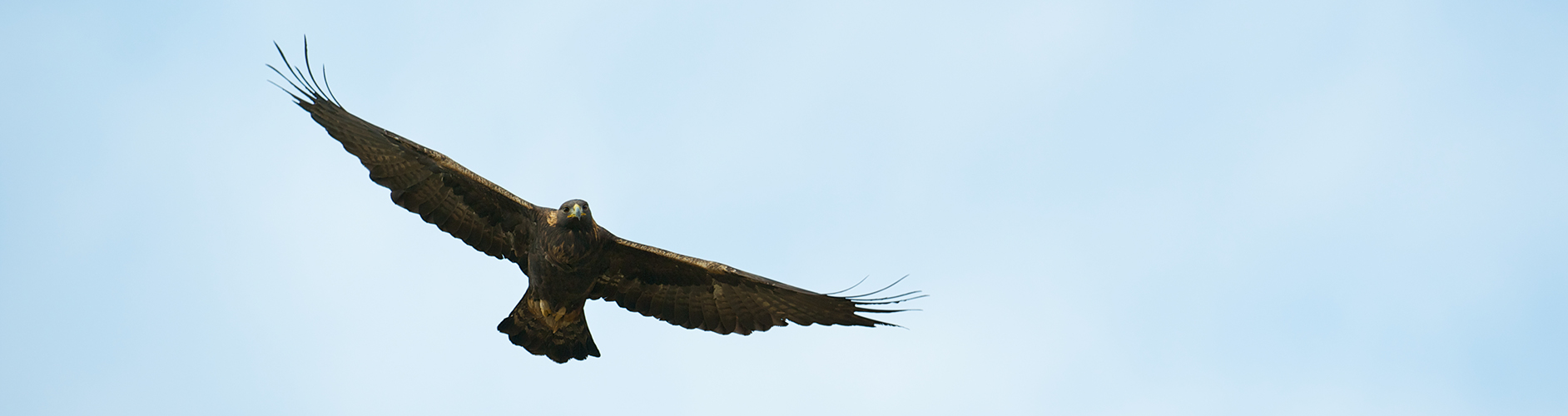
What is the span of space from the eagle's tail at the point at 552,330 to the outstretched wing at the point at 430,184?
18.3 inches

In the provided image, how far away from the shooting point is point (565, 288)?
12062mm

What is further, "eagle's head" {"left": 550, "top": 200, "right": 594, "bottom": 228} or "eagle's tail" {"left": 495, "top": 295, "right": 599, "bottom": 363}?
"eagle's tail" {"left": 495, "top": 295, "right": 599, "bottom": 363}

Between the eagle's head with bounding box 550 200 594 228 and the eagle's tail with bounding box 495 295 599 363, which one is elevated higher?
the eagle's head with bounding box 550 200 594 228

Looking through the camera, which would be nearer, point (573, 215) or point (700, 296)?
point (573, 215)

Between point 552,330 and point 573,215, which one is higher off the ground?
point 573,215

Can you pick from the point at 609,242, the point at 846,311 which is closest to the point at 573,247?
the point at 609,242

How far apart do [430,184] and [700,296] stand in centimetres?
237

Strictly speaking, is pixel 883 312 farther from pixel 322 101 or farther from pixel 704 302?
pixel 322 101

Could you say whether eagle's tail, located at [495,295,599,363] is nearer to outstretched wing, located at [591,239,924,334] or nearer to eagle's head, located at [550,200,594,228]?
outstretched wing, located at [591,239,924,334]

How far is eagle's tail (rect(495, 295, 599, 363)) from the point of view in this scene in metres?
12.4

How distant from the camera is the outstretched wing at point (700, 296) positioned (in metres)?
12.2

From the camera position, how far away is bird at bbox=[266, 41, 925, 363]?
11.9 metres

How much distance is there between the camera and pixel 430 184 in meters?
12.2

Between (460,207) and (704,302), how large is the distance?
7.02 feet
